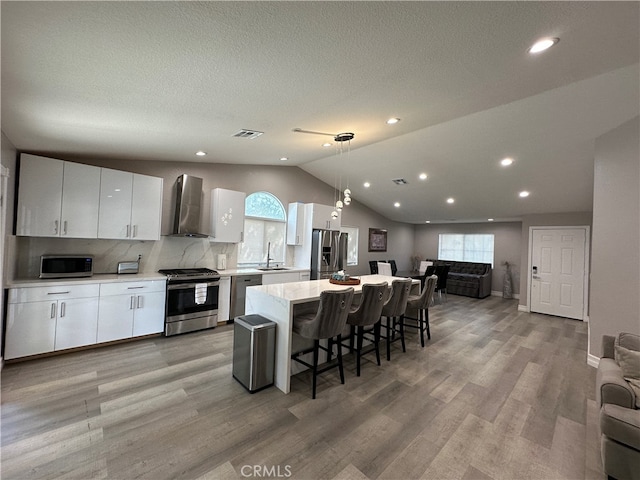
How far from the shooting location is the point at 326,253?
5996 mm

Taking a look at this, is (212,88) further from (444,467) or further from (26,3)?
(444,467)

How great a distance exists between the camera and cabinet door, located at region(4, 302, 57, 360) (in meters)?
2.94

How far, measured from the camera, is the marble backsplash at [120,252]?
337 centimetres

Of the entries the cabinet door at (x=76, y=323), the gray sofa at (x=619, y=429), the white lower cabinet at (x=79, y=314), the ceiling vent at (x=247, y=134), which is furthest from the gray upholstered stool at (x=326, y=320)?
the cabinet door at (x=76, y=323)

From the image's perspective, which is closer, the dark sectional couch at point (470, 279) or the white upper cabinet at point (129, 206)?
the white upper cabinet at point (129, 206)

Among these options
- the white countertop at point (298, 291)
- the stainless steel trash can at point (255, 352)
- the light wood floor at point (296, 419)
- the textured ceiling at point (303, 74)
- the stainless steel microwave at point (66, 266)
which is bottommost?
the light wood floor at point (296, 419)

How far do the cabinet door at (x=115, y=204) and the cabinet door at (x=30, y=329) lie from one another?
3.41 ft

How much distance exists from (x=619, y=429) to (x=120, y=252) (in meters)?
5.49

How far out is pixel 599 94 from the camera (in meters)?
2.88

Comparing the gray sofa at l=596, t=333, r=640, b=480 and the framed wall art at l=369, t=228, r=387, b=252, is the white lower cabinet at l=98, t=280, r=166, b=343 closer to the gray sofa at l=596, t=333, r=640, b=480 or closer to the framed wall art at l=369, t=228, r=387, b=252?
the gray sofa at l=596, t=333, r=640, b=480

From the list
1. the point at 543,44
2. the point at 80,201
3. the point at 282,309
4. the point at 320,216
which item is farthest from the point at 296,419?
the point at 320,216

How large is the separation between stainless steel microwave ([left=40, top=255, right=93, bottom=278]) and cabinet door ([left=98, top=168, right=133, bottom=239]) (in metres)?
0.37

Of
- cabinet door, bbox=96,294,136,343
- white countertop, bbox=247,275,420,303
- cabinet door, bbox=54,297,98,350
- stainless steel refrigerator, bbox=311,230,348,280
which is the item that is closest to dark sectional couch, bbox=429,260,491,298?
stainless steel refrigerator, bbox=311,230,348,280

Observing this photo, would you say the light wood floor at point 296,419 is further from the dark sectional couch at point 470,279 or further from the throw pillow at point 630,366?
the dark sectional couch at point 470,279
